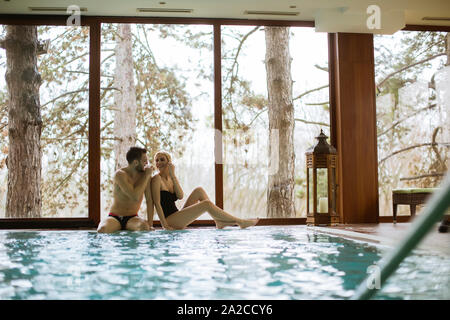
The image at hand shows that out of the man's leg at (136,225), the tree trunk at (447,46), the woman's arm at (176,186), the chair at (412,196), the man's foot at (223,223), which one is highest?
the tree trunk at (447,46)

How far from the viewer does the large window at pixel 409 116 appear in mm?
7469

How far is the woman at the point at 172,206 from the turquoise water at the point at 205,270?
45.5 inches

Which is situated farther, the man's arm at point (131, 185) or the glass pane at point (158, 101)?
the glass pane at point (158, 101)

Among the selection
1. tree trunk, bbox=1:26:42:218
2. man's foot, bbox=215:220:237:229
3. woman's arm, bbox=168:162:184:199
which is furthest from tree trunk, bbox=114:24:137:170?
man's foot, bbox=215:220:237:229

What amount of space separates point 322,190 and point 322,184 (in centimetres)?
9

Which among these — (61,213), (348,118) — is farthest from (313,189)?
(61,213)

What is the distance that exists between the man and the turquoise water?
80cm

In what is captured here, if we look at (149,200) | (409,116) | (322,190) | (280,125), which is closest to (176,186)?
(149,200)

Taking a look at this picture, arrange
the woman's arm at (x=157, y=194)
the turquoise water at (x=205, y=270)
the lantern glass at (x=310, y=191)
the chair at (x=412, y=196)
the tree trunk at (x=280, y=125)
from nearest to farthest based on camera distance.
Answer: the turquoise water at (x=205, y=270), the woman's arm at (x=157, y=194), the chair at (x=412, y=196), the lantern glass at (x=310, y=191), the tree trunk at (x=280, y=125)

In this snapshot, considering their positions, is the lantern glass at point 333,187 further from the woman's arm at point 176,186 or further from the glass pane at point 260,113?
the woman's arm at point 176,186

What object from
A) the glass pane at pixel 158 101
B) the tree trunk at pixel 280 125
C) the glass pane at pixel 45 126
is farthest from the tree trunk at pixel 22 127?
the tree trunk at pixel 280 125

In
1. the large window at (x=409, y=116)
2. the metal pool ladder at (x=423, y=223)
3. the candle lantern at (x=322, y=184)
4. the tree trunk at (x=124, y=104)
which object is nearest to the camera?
the metal pool ladder at (x=423, y=223)
